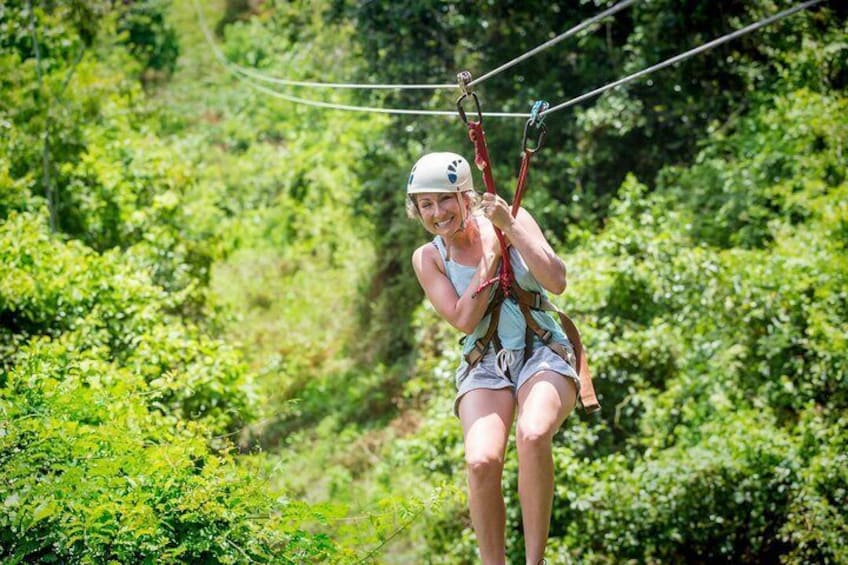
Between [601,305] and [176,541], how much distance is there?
18.6 feet

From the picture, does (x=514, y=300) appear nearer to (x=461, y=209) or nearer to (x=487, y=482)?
(x=461, y=209)

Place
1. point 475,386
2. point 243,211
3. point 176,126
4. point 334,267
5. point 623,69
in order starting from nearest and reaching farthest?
point 475,386
point 623,69
point 334,267
point 243,211
point 176,126

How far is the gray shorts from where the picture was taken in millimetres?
4352

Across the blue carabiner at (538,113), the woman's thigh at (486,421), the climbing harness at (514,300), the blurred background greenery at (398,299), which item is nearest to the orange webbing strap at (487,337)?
the climbing harness at (514,300)

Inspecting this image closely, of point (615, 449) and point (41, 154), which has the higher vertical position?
point (41, 154)

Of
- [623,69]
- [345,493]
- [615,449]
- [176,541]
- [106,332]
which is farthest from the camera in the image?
[623,69]

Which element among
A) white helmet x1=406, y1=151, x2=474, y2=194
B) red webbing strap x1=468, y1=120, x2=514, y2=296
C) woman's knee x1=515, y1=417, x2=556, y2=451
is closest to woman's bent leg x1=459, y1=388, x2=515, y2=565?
woman's knee x1=515, y1=417, x2=556, y2=451

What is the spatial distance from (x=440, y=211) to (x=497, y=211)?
37 centimetres

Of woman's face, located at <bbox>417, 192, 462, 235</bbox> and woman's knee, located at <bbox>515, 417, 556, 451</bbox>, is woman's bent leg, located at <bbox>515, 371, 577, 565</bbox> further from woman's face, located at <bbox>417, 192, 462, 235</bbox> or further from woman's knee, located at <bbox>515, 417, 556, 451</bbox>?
woman's face, located at <bbox>417, 192, 462, 235</bbox>

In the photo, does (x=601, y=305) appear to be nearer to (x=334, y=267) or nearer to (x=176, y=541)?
(x=176, y=541)

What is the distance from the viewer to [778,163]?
10.1 m

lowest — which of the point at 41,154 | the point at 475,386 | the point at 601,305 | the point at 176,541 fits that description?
the point at 601,305

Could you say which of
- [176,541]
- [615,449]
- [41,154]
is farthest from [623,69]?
[176,541]

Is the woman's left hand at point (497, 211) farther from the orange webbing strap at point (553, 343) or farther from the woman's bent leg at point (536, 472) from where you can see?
the woman's bent leg at point (536, 472)
